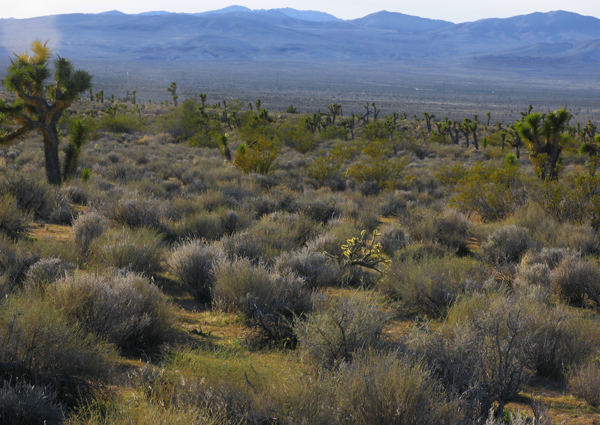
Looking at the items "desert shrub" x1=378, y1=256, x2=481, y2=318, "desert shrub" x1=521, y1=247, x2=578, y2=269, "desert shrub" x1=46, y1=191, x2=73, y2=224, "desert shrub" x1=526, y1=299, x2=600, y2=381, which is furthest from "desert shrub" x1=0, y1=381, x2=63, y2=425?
"desert shrub" x1=46, y1=191, x2=73, y2=224

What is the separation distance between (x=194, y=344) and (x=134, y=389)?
1.30m

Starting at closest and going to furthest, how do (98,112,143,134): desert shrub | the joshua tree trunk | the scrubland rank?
the scrubland < the joshua tree trunk < (98,112,143,134): desert shrub

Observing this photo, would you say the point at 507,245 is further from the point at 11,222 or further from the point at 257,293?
the point at 11,222

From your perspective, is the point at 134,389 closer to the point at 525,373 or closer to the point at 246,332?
the point at 246,332

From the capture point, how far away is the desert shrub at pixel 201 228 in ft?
30.4

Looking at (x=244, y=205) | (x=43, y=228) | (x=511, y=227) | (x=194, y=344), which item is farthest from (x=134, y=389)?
(x=244, y=205)

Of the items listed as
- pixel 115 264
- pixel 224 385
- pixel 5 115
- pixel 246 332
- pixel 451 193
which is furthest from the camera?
pixel 451 193

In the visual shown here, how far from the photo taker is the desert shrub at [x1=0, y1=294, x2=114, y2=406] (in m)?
3.51

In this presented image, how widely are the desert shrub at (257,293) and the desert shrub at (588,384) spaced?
280cm

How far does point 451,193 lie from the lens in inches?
722

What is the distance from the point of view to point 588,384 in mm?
4168

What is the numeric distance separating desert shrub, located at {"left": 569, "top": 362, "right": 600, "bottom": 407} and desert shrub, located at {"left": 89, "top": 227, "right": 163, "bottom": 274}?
4971 mm

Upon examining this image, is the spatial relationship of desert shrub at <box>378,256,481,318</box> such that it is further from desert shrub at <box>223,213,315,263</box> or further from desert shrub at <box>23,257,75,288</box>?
desert shrub at <box>23,257,75,288</box>

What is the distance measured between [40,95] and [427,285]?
12.7 meters
